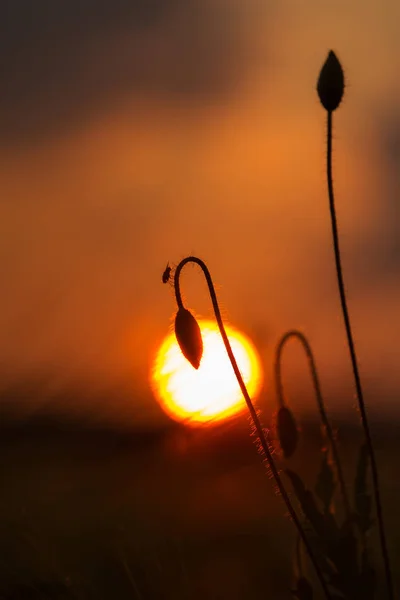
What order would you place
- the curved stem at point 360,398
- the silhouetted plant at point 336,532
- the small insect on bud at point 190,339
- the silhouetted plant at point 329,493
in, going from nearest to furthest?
the curved stem at point 360,398 → the silhouetted plant at point 329,493 → the silhouetted plant at point 336,532 → the small insect on bud at point 190,339

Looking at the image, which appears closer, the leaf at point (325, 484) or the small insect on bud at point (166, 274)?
the small insect on bud at point (166, 274)

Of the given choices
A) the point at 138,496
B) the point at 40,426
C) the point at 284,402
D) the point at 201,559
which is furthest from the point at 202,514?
the point at 40,426

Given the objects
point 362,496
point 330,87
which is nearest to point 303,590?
point 362,496

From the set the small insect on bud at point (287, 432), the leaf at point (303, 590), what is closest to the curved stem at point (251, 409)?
the leaf at point (303, 590)

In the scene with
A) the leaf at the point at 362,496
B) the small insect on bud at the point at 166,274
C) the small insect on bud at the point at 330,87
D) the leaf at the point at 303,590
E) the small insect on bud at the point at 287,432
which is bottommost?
the leaf at the point at 303,590

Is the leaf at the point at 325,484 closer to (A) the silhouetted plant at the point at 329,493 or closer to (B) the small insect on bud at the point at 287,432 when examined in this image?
(A) the silhouetted plant at the point at 329,493

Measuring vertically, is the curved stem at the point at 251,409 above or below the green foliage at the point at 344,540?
above

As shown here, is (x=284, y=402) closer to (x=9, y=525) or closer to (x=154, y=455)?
(x=9, y=525)
